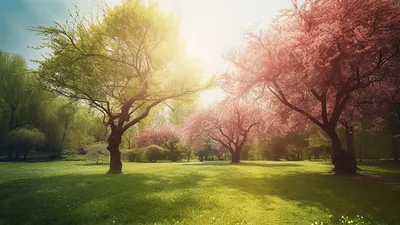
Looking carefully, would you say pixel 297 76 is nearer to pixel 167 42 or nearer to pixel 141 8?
pixel 167 42

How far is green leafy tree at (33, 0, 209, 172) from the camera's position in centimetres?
2422

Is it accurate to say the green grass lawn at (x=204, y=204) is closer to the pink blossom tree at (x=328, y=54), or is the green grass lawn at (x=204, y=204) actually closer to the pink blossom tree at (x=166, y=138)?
the pink blossom tree at (x=328, y=54)

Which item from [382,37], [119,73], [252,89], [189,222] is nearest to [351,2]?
[382,37]

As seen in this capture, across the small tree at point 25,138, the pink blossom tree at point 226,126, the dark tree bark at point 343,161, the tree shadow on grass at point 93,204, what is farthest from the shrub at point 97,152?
the dark tree bark at point 343,161

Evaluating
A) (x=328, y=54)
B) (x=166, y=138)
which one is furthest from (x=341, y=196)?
(x=166, y=138)

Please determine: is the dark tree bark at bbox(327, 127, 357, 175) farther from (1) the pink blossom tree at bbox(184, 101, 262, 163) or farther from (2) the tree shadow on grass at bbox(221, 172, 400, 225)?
(1) the pink blossom tree at bbox(184, 101, 262, 163)

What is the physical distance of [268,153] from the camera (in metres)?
68.4

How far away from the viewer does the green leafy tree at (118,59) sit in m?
24.2

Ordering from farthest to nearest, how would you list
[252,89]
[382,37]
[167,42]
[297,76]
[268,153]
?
[268,153], [167,42], [252,89], [297,76], [382,37]

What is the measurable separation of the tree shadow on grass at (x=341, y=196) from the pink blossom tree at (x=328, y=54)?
7.30 meters

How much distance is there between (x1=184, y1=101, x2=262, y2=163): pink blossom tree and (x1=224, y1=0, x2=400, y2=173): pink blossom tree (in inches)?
718

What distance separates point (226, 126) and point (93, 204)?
3507 centimetres

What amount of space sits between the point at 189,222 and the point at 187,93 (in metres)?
19.2

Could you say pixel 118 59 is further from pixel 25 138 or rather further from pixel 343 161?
pixel 25 138
